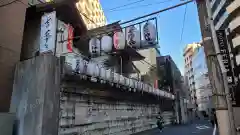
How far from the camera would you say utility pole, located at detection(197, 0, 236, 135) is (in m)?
5.80

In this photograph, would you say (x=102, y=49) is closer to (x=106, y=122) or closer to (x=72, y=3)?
(x=72, y=3)

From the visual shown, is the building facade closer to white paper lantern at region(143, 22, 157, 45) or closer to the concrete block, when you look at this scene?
white paper lantern at region(143, 22, 157, 45)

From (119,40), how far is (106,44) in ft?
4.36

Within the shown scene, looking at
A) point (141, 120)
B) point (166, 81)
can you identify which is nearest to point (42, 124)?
point (141, 120)

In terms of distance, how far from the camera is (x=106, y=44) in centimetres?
1373

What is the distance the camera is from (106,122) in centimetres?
1606

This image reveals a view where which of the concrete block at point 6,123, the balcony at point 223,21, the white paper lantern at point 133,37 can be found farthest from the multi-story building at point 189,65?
the concrete block at point 6,123

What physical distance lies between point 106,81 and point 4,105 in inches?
249

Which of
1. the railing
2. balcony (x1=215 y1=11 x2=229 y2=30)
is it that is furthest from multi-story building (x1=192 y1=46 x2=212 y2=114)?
the railing

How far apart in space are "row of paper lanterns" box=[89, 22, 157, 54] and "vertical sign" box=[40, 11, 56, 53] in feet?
9.90

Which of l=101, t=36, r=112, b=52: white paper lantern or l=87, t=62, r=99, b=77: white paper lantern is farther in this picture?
l=101, t=36, r=112, b=52: white paper lantern

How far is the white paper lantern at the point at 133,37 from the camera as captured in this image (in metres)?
11.6

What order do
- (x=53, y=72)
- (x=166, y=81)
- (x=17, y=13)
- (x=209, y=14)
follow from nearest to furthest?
(x=209, y=14) → (x=53, y=72) → (x=17, y=13) → (x=166, y=81)

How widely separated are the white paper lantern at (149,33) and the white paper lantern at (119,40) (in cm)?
171
